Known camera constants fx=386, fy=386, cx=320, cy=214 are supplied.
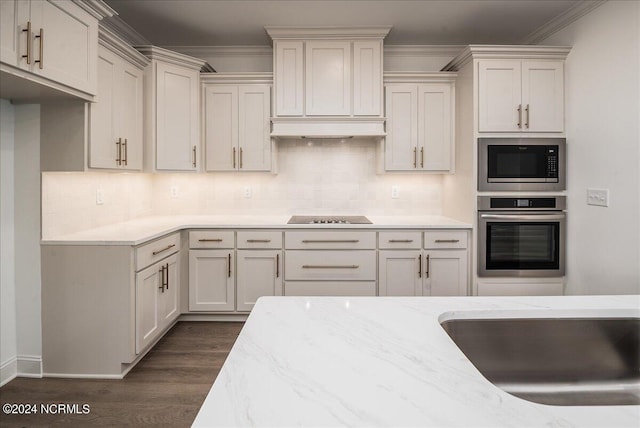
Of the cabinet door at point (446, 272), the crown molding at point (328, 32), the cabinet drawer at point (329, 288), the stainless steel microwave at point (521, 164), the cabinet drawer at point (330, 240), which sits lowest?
the cabinet drawer at point (329, 288)

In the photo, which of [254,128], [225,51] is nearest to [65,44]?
[254,128]

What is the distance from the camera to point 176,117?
3428 millimetres

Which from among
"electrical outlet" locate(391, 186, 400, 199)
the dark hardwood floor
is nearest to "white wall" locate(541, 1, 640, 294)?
"electrical outlet" locate(391, 186, 400, 199)

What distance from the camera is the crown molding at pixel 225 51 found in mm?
3922

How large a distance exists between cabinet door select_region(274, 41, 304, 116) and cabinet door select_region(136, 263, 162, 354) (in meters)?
1.76

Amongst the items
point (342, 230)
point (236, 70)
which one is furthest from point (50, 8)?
point (342, 230)

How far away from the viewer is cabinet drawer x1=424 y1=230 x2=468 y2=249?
3322mm

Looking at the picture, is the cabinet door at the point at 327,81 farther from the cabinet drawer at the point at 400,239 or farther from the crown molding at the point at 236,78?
the cabinet drawer at the point at 400,239

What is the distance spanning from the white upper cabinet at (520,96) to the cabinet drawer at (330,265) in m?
1.49

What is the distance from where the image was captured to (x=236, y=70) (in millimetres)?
3980

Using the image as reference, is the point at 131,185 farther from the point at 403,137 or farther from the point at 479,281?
the point at 479,281

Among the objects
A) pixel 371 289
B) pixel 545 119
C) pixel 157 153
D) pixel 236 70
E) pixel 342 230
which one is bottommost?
pixel 371 289

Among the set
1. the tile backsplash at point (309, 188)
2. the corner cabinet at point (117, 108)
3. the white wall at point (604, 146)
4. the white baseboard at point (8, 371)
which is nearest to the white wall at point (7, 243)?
the white baseboard at point (8, 371)

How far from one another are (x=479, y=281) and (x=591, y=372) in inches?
91.9
